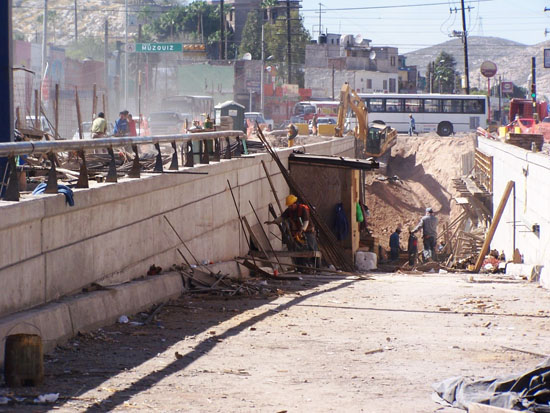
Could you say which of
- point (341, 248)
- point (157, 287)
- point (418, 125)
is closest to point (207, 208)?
point (157, 287)

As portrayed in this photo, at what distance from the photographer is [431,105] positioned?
62.3 metres

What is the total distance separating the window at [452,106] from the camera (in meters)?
62.2

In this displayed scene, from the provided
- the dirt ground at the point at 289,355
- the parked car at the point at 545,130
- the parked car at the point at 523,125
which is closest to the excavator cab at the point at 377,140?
the parked car at the point at 523,125

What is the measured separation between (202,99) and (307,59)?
5415cm

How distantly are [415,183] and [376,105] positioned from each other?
14.3 metres

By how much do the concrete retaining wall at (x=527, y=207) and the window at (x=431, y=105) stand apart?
3599 centimetres

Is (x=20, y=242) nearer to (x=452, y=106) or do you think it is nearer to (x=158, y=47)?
(x=158, y=47)

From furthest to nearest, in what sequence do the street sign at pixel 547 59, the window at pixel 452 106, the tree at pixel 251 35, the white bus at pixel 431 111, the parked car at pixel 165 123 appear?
the tree at pixel 251 35
the window at pixel 452 106
the white bus at pixel 431 111
the street sign at pixel 547 59
the parked car at pixel 165 123

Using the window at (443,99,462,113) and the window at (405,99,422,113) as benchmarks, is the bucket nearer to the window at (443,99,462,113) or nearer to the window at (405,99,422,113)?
the window at (405,99,422,113)

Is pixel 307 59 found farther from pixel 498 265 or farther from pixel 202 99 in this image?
pixel 498 265

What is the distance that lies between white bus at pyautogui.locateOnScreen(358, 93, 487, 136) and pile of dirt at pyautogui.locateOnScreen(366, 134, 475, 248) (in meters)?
6.62

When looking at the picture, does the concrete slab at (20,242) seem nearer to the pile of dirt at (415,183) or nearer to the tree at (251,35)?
the pile of dirt at (415,183)

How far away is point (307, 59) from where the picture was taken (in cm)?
11050

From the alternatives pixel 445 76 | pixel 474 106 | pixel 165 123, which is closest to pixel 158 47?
pixel 165 123
